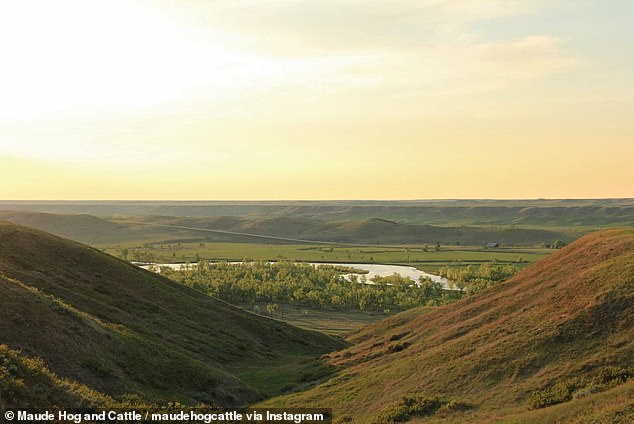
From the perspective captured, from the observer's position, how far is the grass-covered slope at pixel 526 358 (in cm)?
3262

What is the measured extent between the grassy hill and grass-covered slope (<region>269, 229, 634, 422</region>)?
10959 millimetres

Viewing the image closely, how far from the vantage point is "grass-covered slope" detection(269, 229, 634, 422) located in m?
32.6

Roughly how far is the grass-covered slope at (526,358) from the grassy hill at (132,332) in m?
11.0

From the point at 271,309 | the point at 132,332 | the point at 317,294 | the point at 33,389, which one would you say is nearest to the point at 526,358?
the point at 33,389

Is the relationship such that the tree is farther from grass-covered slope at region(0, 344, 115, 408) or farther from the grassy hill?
grass-covered slope at region(0, 344, 115, 408)

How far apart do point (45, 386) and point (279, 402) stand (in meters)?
24.0

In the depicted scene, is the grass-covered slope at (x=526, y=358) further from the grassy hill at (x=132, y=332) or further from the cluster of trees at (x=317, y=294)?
the cluster of trees at (x=317, y=294)

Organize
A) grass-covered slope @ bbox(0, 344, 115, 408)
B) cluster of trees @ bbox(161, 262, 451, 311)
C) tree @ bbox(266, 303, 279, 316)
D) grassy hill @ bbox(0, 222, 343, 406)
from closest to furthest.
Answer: grass-covered slope @ bbox(0, 344, 115, 408) < grassy hill @ bbox(0, 222, 343, 406) < tree @ bbox(266, 303, 279, 316) < cluster of trees @ bbox(161, 262, 451, 311)

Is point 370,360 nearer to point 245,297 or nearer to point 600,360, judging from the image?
point 600,360

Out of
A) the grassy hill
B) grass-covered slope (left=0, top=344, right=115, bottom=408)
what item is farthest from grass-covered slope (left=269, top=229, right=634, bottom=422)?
grass-covered slope (left=0, top=344, right=115, bottom=408)

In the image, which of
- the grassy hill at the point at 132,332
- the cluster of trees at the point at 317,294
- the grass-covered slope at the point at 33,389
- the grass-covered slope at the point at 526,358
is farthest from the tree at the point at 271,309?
the grass-covered slope at the point at 33,389

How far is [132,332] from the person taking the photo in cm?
5772

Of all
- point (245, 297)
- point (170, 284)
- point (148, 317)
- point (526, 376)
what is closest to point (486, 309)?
point (526, 376)

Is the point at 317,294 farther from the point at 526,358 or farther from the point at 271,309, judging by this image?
the point at 526,358
